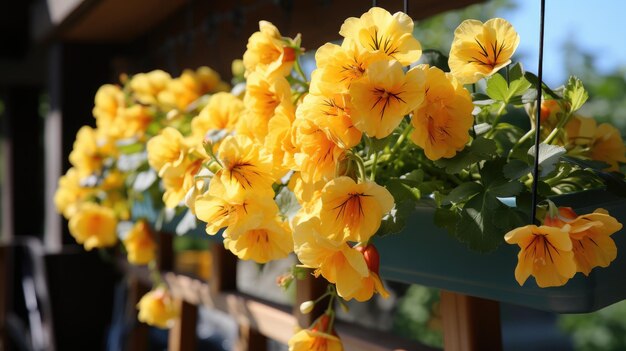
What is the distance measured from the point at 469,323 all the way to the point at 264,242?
0.25 m

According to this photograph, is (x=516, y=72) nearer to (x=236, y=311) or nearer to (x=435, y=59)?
(x=435, y=59)

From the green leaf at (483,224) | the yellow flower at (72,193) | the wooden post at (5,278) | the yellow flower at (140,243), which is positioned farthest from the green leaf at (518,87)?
the wooden post at (5,278)

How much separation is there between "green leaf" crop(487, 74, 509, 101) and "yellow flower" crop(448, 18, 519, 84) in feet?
0.08

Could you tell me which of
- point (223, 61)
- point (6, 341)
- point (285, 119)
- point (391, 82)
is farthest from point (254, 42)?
point (6, 341)

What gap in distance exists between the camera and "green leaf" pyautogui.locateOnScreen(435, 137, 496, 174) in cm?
58

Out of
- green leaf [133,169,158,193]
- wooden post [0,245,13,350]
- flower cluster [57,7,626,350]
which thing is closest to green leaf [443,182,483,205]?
flower cluster [57,7,626,350]

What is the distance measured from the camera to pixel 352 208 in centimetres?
54

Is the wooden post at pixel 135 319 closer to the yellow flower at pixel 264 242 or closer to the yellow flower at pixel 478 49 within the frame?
the yellow flower at pixel 264 242

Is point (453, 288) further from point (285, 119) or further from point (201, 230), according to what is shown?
point (201, 230)

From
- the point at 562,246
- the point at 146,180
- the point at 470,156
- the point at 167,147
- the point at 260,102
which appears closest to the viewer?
the point at 562,246

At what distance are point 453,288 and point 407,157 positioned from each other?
0.13m

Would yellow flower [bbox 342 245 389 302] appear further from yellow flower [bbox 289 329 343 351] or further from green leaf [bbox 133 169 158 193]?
green leaf [bbox 133 169 158 193]

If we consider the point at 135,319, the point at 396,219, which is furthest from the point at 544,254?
the point at 135,319

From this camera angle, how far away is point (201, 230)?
41.8 inches
